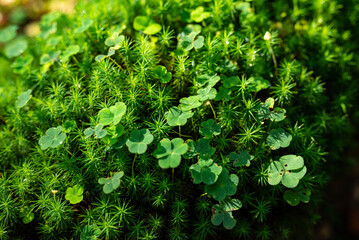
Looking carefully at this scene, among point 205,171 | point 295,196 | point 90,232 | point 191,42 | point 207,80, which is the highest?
point 191,42

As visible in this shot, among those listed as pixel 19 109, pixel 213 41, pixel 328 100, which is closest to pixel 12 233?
pixel 19 109

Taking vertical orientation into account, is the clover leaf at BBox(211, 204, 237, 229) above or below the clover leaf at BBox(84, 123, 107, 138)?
below

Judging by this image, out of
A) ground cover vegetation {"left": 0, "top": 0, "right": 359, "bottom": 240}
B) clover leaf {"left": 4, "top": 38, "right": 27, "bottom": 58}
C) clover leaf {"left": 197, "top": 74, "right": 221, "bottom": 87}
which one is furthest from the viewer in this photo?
clover leaf {"left": 4, "top": 38, "right": 27, "bottom": 58}

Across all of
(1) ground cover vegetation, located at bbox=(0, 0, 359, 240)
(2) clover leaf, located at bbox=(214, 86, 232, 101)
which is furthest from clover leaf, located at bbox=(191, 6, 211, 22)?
(2) clover leaf, located at bbox=(214, 86, 232, 101)

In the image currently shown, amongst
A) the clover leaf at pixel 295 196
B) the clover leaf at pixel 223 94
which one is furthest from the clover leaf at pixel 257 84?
the clover leaf at pixel 295 196

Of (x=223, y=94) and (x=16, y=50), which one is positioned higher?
(x=16, y=50)

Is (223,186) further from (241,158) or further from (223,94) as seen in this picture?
(223,94)

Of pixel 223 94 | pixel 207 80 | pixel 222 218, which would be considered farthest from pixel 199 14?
pixel 222 218

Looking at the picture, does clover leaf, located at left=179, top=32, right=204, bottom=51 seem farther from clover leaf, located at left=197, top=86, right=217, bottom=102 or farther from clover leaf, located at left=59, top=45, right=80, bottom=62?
clover leaf, located at left=59, top=45, right=80, bottom=62
